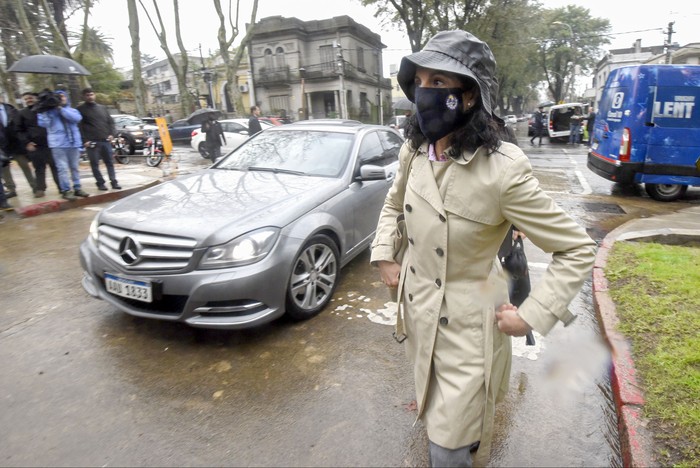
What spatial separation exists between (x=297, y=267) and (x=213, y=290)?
0.72 meters

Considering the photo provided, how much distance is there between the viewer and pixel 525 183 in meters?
1.40

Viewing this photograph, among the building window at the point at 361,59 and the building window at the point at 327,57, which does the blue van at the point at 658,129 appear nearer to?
the building window at the point at 327,57

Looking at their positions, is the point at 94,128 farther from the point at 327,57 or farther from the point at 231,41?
the point at 327,57

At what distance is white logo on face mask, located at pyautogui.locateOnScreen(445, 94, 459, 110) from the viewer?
5.02 feet

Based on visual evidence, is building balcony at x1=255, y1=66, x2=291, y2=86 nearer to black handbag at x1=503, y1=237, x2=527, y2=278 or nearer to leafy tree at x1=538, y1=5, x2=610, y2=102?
leafy tree at x1=538, y1=5, x2=610, y2=102

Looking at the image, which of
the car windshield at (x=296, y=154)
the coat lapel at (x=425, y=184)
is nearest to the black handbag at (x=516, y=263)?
the coat lapel at (x=425, y=184)

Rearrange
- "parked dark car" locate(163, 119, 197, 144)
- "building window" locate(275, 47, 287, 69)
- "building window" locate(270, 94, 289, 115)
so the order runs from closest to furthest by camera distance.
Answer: "parked dark car" locate(163, 119, 197, 144)
"building window" locate(275, 47, 287, 69)
"building window" locate(270, 94, 289, 115)

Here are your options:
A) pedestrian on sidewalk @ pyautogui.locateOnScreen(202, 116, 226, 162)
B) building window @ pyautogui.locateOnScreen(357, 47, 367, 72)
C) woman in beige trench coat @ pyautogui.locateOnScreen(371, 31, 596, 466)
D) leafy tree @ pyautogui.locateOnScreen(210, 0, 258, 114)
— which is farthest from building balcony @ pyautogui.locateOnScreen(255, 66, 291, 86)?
woman in beige trench coat @ pyautogui.locateOnScreen(371, 31, 596, 466)

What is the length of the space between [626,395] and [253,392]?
85.6 inches

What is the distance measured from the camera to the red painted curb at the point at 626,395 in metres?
2.07

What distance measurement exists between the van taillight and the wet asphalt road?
4922 mm

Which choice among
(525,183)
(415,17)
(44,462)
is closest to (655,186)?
(525,183)

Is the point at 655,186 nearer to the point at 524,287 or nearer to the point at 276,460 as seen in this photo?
the point at 524,287

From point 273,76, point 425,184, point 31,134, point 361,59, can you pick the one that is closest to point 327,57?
point 361,59
